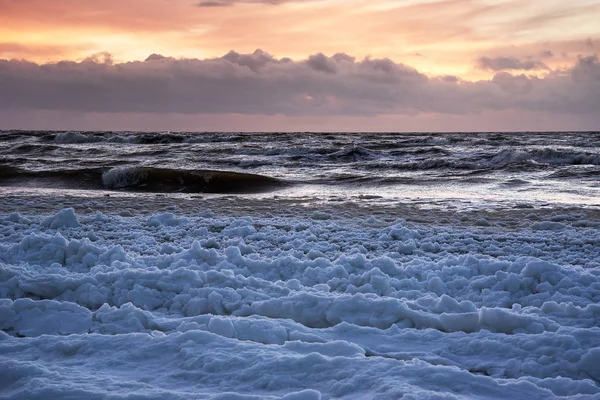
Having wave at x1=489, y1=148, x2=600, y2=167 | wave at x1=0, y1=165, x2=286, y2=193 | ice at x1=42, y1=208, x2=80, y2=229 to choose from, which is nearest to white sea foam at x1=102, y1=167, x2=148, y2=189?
wave at x1=0, y1=165, x2=286, y2=193

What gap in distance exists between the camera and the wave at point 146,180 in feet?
42.6

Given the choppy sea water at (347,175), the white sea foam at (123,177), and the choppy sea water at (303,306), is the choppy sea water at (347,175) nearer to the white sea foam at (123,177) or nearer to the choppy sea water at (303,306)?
the white sea foam at (123,177)

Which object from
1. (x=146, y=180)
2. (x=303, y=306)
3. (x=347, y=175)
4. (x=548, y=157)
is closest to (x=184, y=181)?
(x=146, y=180)

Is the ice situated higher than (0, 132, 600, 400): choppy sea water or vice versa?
the ice

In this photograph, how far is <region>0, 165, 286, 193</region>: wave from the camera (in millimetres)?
12977

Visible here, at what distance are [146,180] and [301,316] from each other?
36.2ft

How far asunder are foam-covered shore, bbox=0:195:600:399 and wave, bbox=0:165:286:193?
703 cm

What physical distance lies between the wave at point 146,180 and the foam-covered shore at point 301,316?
277 inches

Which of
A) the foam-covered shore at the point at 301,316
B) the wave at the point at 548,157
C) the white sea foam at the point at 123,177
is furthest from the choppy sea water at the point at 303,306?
the wave at the point at 548,157

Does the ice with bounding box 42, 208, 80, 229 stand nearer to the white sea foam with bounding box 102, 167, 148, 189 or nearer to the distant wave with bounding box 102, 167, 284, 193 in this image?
the distant wave with bounding box 102, 167, 284, 193

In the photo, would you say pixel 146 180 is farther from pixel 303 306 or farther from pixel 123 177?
pixel 303 306

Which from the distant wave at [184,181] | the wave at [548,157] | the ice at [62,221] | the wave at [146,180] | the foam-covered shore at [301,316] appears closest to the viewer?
the foam-covered shore at [301,316]

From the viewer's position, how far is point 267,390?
95.6 inches

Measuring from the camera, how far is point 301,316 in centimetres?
342
